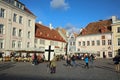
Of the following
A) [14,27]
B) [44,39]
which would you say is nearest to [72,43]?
[44,39]

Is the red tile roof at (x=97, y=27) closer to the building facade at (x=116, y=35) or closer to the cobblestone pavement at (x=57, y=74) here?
the building facade at (x=116, y=35)

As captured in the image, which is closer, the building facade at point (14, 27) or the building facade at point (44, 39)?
the building facade at point (14, 27)

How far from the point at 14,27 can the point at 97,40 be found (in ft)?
85.2

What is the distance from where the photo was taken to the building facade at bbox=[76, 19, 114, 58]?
163ft

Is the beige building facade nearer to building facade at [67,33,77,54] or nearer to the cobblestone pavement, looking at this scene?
building facade at [67,33,77,54]

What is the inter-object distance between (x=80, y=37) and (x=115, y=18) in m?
13.0

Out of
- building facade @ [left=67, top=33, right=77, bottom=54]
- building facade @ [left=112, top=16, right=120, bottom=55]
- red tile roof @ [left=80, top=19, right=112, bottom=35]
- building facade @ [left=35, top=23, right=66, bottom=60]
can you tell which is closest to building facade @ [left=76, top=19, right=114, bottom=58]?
red tile roof @ [left=80, top=19, right=112, bottom=35]

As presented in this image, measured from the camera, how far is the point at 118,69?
16.4 m

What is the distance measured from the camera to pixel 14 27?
3975 centimetres

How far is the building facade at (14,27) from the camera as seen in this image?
3634 cm

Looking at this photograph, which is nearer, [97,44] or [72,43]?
[97,44]

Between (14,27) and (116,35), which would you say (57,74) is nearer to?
(14,27)

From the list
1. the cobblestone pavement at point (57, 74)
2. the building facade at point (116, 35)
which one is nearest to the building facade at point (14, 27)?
the cobblestone pavement at point (57, 74)

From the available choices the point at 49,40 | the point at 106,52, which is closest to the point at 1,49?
the point at 49,40
